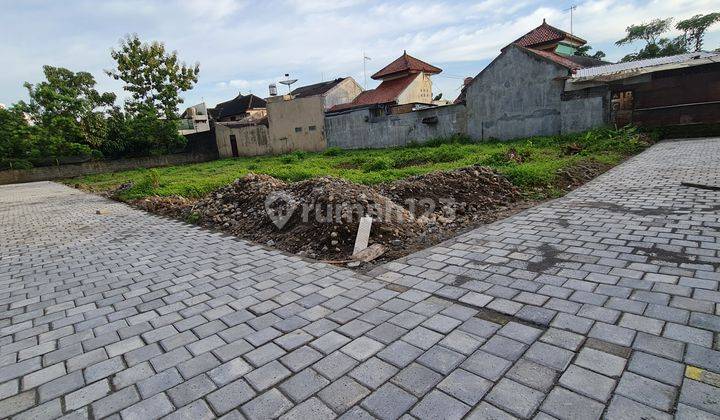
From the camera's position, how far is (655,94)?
1355cm

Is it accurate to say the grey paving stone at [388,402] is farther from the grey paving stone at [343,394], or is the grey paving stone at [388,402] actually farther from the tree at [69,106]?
the tree at [69,106]

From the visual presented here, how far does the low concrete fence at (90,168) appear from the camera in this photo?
2373 cm

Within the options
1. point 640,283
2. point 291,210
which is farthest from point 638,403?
point 291,210

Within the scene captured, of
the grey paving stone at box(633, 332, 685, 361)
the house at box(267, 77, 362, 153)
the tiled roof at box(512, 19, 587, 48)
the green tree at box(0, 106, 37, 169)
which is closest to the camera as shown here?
the grey paving stone at box(633, 332, 685, 361)

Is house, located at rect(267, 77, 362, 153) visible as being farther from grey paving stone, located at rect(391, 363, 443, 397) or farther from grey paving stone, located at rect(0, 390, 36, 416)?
grey paving stone, located at rect(391, 363, 443, 397)

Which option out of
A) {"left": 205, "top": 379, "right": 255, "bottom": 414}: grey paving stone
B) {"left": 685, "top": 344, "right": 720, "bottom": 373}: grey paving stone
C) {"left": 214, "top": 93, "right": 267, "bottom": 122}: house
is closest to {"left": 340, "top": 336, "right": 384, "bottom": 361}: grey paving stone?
{"left": 205, "top": 379, "right": 255, "bottom": 414}: grey paving stone

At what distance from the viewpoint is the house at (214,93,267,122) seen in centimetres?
3942

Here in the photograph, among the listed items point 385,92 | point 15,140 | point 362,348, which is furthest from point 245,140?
point 362,348

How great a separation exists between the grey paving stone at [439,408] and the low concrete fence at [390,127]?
18.3m

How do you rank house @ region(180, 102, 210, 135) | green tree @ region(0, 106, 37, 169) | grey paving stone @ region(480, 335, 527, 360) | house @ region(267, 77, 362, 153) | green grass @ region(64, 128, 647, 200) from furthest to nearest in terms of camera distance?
house @ region(180, 102, 210, 135) → house @ region(267, 77, 362, 153) → green tree @ region(0, 106, 37, 169) → green grass @ region(64, 128, 647, 200) → grey paving stone @ region(480, 335, 527, 360)

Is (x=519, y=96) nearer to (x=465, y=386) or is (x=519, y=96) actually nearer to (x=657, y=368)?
(x=657, y=368)

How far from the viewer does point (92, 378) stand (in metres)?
2.38

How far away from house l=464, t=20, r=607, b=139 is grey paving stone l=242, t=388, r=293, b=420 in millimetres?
16515

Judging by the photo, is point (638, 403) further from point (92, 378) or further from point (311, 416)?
point (92, 378)
